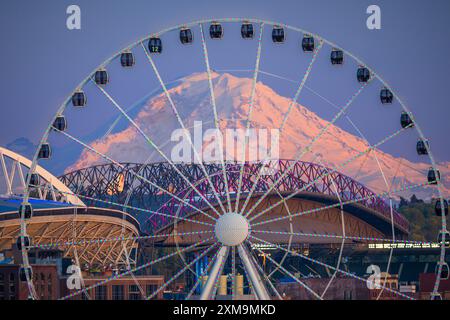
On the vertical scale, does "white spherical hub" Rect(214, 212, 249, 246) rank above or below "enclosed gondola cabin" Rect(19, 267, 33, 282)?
above

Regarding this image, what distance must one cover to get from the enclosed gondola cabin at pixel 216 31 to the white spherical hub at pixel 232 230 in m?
14.6

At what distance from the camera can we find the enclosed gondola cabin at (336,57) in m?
89.9

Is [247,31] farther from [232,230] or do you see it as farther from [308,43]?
[232,230]

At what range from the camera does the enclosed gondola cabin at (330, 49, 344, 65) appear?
89875 mm

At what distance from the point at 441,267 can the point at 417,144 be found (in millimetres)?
8389

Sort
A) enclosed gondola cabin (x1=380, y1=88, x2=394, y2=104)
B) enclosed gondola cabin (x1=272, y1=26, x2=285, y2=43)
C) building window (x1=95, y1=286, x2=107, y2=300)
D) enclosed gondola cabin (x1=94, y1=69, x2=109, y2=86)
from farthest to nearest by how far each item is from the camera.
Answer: building window (x1=95, y1=286, x2=107, y2=300)
enclosed gondola cabin (x1=272, y1=26, x2=285, y2=43)
enclosed gondola cabin (x1=380, y1=88, x2=394, y2=104)
enclosed gondola cabin (x1=94, y1=69, x2=109, y2=86)

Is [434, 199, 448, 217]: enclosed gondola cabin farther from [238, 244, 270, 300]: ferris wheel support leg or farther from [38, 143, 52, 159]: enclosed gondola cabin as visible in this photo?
[38, 143, 52, 159]: enclosed gondola cabin

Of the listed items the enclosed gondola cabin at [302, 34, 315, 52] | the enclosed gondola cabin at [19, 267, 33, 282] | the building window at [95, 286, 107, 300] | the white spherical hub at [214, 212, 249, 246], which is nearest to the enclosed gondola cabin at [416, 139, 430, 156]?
the enclosed gondola cabin at [302, 34, 315, 52]

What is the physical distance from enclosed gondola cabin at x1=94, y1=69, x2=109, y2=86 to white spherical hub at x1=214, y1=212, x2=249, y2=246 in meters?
13.7

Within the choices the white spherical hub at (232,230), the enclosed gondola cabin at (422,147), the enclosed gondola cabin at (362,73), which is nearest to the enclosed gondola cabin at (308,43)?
the enclosed gondola cabin at (362,73)

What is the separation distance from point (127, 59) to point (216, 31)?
19.7 feet

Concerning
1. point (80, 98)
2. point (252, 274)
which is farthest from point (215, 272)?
point (80, 98)

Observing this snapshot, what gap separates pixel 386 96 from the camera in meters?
89.9
